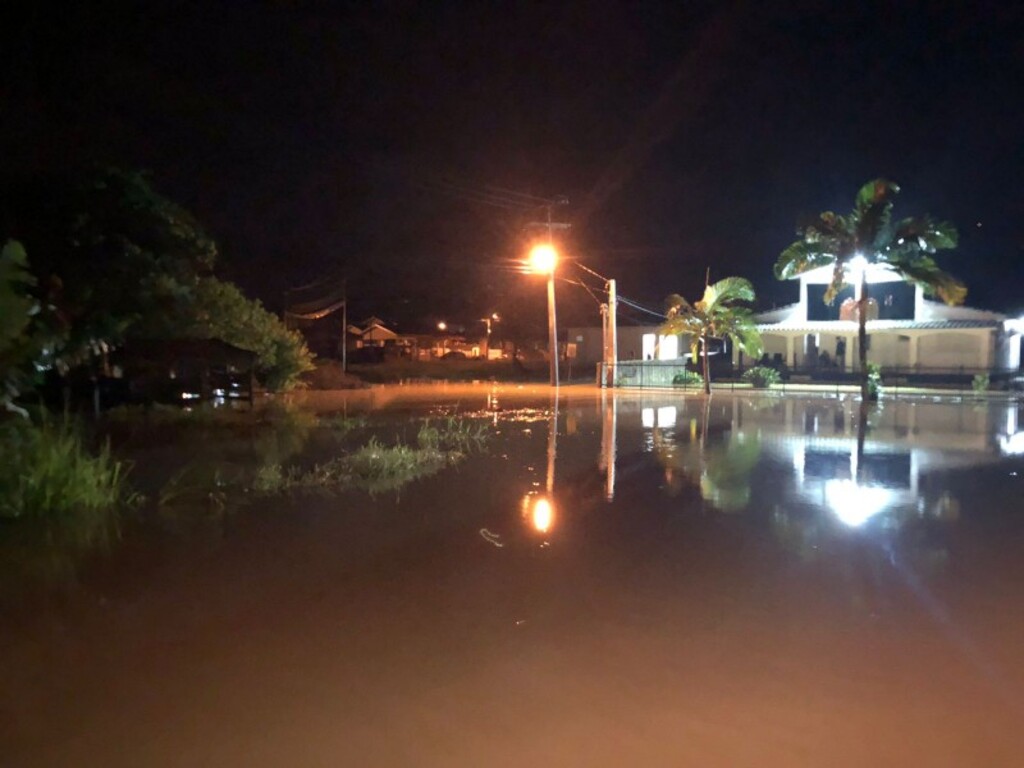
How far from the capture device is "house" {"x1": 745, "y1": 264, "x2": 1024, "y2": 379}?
127ft

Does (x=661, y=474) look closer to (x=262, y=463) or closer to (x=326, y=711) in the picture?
(x=262, y=463)

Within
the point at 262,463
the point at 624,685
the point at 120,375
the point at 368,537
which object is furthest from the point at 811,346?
the point at 624,685

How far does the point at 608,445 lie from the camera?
17.4m

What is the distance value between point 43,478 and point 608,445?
33.0 feet

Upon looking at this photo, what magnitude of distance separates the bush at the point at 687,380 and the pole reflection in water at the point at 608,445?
8.72 meters

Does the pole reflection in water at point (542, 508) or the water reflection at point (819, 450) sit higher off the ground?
the water reflection at point (819, 450)

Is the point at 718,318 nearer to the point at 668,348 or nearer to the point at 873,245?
the point at 873,245

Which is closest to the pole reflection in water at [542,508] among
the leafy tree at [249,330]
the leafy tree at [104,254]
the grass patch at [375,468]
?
the grass patch at [375,468]

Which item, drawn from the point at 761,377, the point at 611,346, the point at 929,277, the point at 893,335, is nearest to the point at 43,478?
the point at 929,277

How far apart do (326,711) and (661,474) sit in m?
9.31

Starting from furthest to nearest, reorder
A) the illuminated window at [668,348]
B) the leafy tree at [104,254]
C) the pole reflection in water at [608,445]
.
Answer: the illuminated window at [668,348] → the leafy tree at [104,254] → the pole reflection in water at [608,445]

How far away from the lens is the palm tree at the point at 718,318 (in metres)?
34.8

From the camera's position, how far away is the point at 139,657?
5844mm

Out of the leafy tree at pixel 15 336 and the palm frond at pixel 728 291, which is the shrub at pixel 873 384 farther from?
the leafy tree at pixel 15 336
